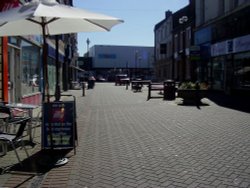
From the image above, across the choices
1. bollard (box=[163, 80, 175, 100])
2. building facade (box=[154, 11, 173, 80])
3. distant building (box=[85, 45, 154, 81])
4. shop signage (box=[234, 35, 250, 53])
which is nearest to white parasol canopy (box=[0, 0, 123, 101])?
bollard (box=[163, 80, 175, 100])

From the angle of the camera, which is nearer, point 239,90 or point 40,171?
point 40,171

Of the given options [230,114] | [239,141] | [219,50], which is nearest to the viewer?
[239,141]

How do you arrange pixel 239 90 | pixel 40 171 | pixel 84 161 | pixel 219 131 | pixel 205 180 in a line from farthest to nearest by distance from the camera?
pixel 239 90, pixel 219 131, pixel 84 161, pixel 40 171, pixel 205 180

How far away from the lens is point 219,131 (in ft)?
34.4

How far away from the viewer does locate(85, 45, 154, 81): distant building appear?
9194 cm

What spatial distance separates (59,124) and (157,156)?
1901mm

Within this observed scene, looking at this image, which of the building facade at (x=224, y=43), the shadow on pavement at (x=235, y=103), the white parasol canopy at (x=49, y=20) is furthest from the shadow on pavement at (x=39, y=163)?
the building facade at (x=224, y=43)

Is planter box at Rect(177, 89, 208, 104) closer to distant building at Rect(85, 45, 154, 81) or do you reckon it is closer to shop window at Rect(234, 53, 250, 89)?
shop window at Rect(234, 53, 250, 89)

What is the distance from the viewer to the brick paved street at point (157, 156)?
233 inches

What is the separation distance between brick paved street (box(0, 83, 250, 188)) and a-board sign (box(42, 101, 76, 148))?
0.32m

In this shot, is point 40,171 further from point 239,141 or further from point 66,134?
point 239,141

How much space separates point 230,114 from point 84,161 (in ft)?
28.7

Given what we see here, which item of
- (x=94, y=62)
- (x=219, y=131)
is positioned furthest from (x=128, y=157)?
(x=94, y=62)

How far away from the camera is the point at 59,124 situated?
7691mm
